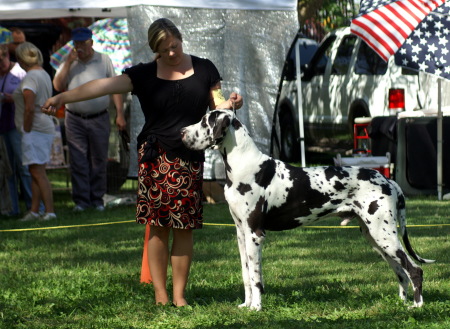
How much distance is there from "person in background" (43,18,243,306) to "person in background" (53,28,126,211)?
551cm

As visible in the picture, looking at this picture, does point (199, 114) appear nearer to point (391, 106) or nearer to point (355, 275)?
point (355, 275)

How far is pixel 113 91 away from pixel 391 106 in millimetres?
8256

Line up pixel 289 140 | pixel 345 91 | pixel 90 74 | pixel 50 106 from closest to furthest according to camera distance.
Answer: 1. pixel 50 106
2. pixel 90 74
3. pixel 345 91
4. pixel 289 140

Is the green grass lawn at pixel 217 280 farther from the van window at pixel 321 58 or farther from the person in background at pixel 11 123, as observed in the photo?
the van window at pixel 321 58

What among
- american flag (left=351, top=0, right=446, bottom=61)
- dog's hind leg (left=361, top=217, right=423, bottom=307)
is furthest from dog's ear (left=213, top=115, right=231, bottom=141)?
american flag (left=351, top=0, right=446, bottom=61)

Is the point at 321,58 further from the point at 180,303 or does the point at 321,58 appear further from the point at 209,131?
the point at 209,131

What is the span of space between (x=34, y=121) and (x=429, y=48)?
15.3 feet

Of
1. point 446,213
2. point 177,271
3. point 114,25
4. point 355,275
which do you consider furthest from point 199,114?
point 114,25

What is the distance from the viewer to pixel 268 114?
13047 millimetres

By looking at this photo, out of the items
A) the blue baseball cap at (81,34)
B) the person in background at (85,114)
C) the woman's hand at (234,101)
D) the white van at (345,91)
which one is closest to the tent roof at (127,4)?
the blue baseball cap at (81,34)

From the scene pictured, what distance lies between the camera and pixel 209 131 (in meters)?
6.27

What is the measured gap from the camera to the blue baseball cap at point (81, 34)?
1204 cm

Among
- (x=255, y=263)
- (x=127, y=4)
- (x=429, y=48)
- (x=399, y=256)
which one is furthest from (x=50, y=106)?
(x=429, y=48)

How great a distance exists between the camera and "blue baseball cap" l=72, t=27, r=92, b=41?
12.0 m
